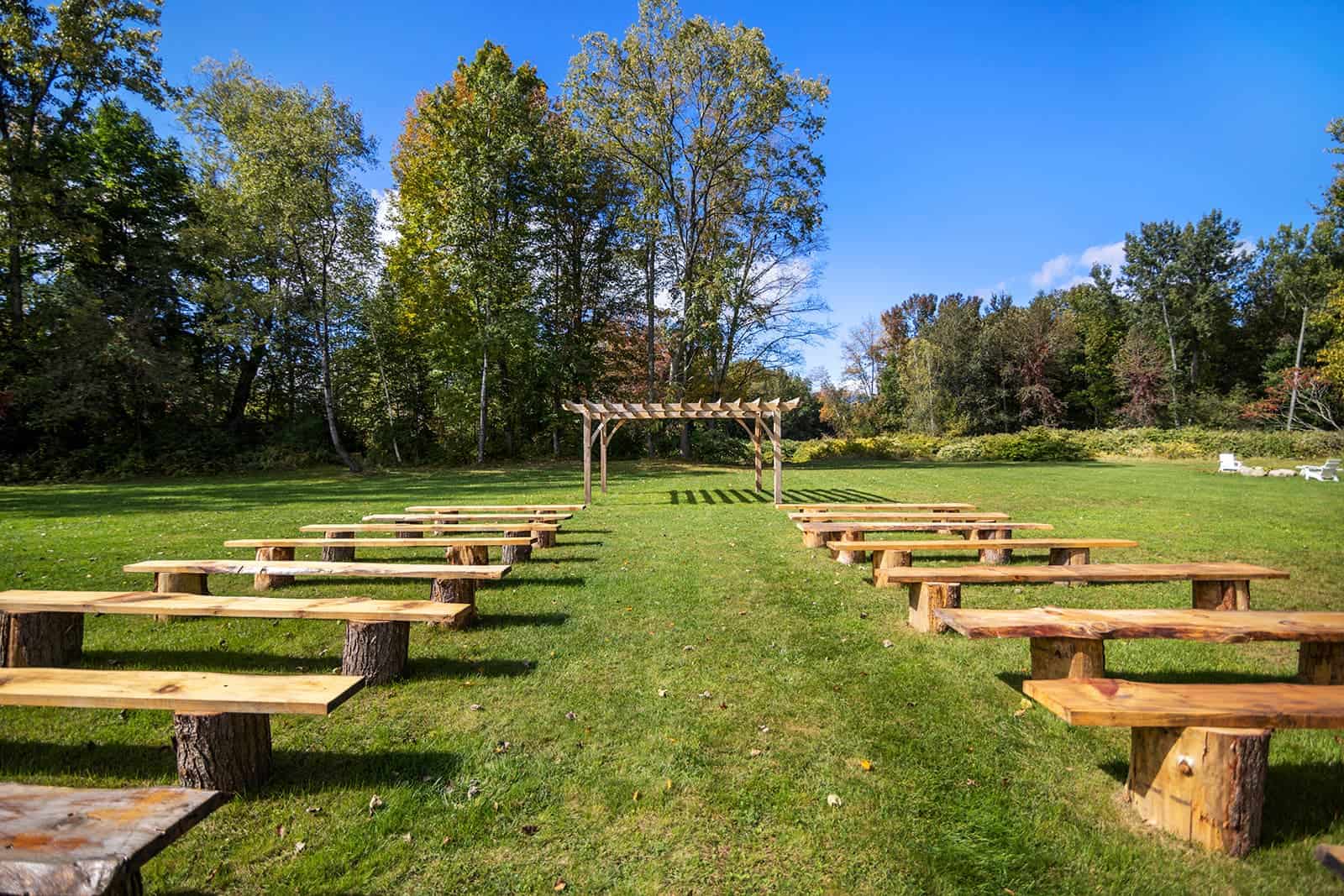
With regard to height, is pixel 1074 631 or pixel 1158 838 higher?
pixel 1074 631

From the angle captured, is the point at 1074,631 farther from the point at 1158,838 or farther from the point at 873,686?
the point at 873,686

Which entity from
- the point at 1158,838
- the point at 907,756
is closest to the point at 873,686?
the point at 907,756

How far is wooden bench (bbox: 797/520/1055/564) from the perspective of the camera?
276 inches

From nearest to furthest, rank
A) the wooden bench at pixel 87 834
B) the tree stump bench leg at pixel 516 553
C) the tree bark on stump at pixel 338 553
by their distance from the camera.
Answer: the wooden bench at pixel 87 834 → the tree bark on stump at pixel 338 553 → the tree stump bench leg at pixel 516 553

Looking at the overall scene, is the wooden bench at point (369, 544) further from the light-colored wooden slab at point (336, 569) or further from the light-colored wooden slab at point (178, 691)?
the light-colored wooden slab at point (178, 691)

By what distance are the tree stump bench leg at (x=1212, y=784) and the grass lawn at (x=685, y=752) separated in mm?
81

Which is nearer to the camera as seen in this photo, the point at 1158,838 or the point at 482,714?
the point at 1158,838

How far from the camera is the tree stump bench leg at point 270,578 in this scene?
5848mm

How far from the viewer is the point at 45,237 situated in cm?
1995

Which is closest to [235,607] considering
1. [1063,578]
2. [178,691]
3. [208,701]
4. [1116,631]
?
[178,691]

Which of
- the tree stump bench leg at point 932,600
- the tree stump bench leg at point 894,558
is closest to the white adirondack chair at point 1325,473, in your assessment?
the tree stump bench leg at point 894,558

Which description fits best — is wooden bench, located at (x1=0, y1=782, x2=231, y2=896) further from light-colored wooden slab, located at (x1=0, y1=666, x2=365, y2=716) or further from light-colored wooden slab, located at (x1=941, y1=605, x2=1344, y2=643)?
light-colored wooden slab, located at (x1=941, y1=605, x2=1344, y2=643)

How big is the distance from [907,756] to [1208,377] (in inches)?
2062

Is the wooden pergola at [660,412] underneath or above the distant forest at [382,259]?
underneath
